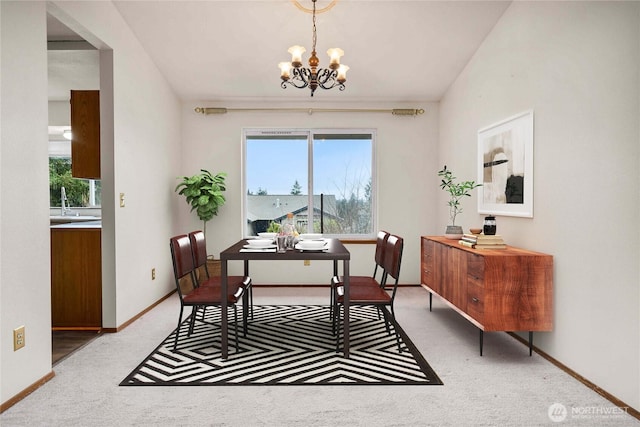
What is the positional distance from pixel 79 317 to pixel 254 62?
3.06 meters

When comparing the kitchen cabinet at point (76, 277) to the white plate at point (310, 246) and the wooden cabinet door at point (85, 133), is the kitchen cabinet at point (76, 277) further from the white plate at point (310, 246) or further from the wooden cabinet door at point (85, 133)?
the white plate at point (310, 246)

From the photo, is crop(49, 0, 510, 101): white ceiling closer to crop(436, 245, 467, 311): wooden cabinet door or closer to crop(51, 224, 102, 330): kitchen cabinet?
crop(51, 224, 102, 330): kitchen cabinet

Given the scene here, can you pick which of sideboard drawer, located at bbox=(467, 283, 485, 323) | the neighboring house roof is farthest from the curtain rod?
sideboard drawer, located at bbox=(467, 283, 485, 323)

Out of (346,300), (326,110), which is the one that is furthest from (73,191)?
(346,300)

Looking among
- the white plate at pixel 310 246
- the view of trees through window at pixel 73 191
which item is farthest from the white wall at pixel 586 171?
the view of trees through window at pixel 73 191

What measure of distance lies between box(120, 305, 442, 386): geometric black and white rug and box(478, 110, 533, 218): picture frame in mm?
1410

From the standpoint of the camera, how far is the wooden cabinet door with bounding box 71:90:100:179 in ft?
12.1

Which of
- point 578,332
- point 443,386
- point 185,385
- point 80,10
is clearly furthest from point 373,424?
point 80,10

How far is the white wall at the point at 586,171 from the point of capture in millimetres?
2201

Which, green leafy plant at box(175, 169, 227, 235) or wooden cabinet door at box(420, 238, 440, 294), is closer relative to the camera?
wooden cabinet door at box(420, 238, 440, 294)

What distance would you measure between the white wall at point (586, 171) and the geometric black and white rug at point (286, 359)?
97 centimetres

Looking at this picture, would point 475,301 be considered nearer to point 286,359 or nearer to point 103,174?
→ point 286,359

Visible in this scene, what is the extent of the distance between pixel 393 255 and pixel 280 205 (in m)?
2.80
